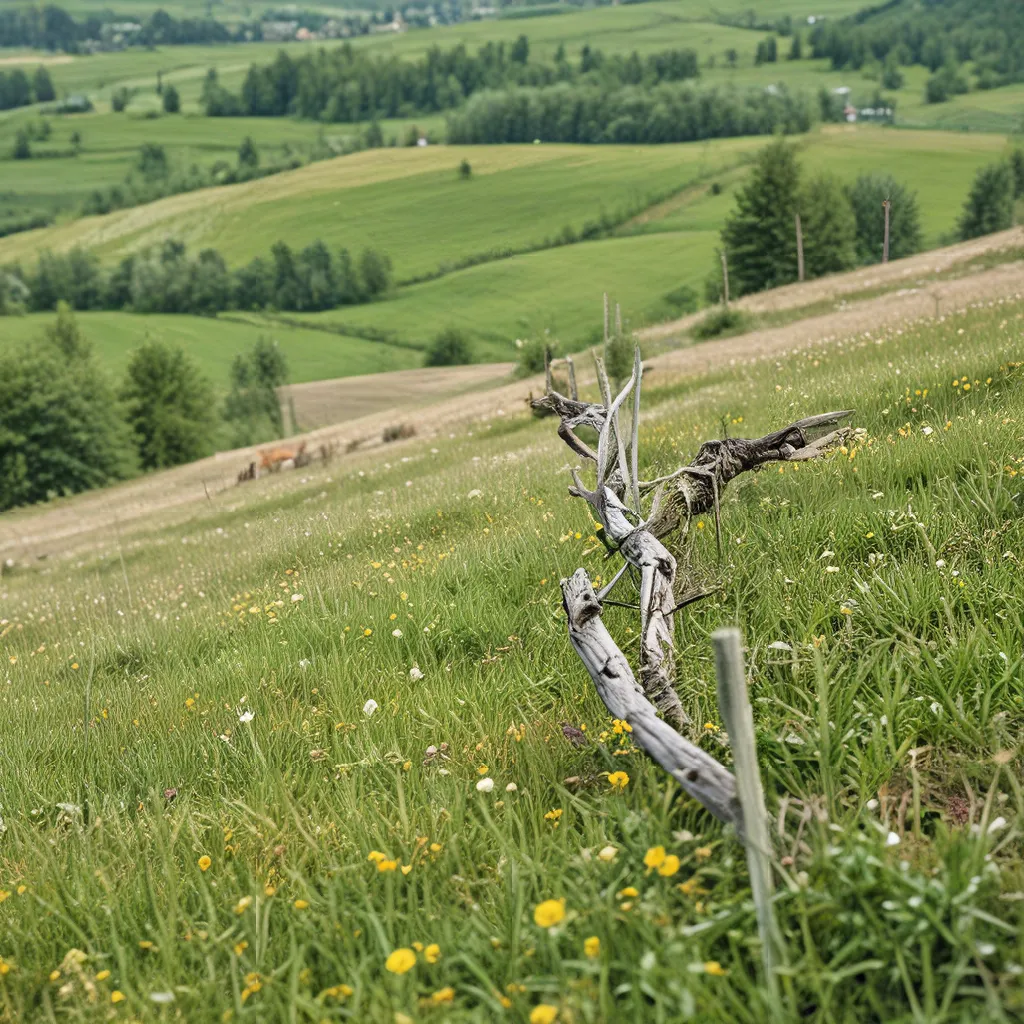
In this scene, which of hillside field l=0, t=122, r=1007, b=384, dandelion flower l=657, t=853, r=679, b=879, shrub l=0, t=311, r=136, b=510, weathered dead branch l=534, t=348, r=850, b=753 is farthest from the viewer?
hillside field l=0, t=122, r=1007, b=384

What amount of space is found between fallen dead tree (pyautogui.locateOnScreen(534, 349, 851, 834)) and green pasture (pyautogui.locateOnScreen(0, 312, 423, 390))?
9298cm

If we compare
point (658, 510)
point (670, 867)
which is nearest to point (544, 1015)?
point (670, 867)

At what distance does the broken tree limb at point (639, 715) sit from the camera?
2.25 metres

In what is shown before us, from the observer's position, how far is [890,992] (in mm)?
1950

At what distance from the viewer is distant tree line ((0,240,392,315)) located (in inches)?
4793

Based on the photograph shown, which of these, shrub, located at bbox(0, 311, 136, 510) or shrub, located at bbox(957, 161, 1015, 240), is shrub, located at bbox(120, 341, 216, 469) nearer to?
shrub, located at bbox(0, 311, 136, 510)

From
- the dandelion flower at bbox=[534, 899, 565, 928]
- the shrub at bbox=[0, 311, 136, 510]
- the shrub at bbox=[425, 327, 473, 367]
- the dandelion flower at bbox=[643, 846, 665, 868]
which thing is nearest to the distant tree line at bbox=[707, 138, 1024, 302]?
the shrub at bbox=[425, 327, 473, 367]

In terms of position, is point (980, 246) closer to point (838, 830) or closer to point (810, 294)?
point (810, 294)

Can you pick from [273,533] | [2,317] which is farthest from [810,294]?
[2,317]

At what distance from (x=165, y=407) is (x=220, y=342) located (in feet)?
134

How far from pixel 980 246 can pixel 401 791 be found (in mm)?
51426

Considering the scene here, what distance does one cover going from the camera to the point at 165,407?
70688 millimetres

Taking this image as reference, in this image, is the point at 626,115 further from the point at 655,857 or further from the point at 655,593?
the point at 655,857


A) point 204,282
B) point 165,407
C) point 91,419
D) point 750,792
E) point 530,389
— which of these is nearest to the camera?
point 750,792
